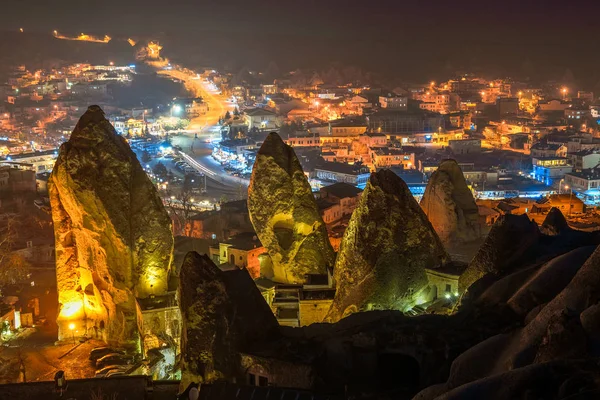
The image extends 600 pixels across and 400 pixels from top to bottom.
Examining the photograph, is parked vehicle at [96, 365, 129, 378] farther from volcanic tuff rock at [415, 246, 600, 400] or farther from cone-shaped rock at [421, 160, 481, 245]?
cone-shaped rock at [421, 160, 481, 245]

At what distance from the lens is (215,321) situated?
501 inches

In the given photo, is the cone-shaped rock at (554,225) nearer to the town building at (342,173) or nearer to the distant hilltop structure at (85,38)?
the town building at (342,173)

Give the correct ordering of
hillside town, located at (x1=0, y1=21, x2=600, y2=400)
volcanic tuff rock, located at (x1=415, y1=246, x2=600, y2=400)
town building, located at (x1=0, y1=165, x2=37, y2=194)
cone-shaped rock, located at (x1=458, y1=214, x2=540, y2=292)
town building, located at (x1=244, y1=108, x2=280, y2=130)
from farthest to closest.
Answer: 1. town building, located at (x1=244, y1=108, x2=280, y2=130)
2. town building, located at (x1=0, y1=165, x2=37, y2=194)
3. hillside town, located at (x1=0, y1=21, x2=600, y2=400)
4. cone-shaped rock, located at (x1=458, y1=214, x2=540, y2=292)
5. volcanic tuff rock, located at (x1=415, y1=246, x2=600, y2=400)

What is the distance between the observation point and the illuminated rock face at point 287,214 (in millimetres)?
19438

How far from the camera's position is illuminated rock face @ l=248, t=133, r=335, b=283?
19438 mm

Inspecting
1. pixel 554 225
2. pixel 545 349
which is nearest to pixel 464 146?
pixel 554 225

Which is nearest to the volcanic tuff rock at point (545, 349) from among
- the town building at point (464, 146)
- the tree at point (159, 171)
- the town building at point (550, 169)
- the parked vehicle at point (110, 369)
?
the parked vehicle at point (110, 369)

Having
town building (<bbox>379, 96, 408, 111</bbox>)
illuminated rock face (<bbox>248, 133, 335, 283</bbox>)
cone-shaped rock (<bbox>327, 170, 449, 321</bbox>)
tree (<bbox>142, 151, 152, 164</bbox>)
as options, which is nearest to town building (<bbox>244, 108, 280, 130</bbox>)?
town building (<bbox>379, 96, 408, 111</bbox>)

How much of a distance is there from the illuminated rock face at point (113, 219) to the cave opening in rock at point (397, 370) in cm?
864

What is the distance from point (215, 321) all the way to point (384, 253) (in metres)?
5.24

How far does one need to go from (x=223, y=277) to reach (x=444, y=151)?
48903mm

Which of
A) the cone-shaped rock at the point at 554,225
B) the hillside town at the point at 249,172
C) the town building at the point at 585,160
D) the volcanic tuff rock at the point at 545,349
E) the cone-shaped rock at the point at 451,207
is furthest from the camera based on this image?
the town building at the point at 585,160

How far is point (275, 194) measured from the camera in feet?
63.8

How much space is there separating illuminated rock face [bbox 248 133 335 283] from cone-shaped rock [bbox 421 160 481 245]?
370 cm
